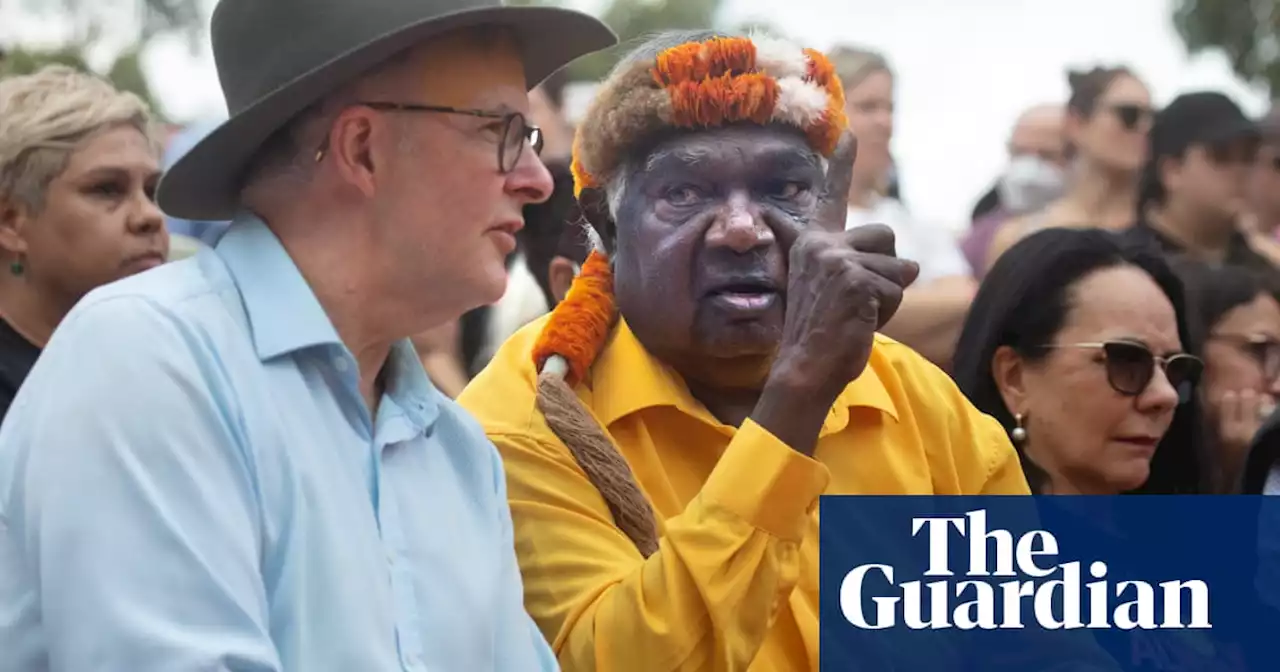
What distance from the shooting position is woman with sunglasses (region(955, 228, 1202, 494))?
3.98 metres

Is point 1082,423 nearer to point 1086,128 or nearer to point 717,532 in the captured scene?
point 717,532

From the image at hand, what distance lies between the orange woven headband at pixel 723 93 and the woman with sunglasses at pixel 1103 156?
317cm

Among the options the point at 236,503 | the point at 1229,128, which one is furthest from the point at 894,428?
the point at 1229,128

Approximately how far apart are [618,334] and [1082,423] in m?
1.21

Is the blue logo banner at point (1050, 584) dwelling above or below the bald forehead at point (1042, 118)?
below

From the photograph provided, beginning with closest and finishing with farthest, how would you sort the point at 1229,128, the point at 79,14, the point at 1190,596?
the point at 1190,596 < the point at 1229,128 < the point at 79,14

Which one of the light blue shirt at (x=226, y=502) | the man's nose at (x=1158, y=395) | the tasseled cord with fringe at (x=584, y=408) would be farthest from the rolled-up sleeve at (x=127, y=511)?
the man's nose at (x=1158, y=395)

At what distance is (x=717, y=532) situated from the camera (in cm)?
281

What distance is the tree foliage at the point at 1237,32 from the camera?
20578 millimetres

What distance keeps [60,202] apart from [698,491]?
1.69 meters

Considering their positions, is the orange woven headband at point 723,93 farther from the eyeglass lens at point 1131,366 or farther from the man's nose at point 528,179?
the eyeglass lens at point 1131,366

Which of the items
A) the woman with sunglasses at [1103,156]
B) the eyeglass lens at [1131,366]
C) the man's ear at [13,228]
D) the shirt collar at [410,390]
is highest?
the woman with sunglasses at [1103,156]

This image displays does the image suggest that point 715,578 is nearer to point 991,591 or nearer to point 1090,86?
point 991,591

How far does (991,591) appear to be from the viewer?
133 inches
